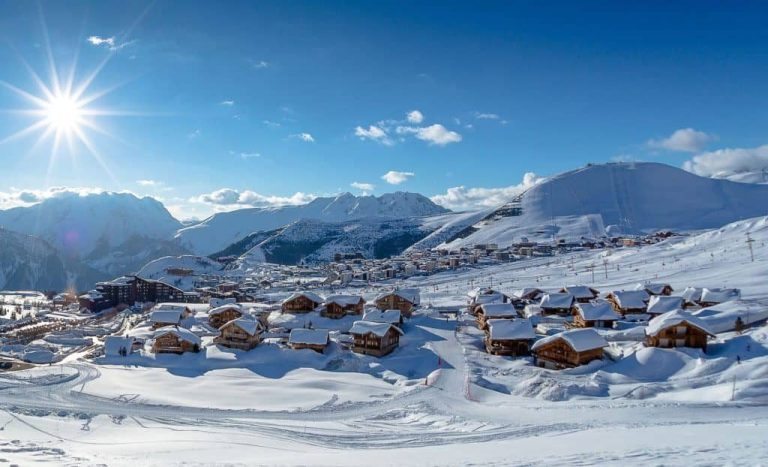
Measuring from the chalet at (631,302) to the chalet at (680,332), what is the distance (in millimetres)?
16466

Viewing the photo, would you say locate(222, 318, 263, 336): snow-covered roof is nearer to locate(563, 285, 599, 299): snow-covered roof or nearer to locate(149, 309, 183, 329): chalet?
locate(149, 309, 183, 329): chalet

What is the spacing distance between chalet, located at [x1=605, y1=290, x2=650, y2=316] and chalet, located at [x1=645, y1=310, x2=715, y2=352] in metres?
16.5

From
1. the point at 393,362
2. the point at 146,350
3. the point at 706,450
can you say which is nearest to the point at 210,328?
the point at 146,350

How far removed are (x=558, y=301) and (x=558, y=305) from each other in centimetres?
65

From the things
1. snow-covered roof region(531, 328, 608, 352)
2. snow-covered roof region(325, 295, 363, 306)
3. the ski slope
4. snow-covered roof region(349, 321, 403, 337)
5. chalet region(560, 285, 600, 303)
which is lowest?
the ski slope

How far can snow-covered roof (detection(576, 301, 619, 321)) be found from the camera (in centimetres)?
5101

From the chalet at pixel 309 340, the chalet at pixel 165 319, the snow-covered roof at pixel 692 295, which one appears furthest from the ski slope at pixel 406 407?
the chalet at pixel 165 319

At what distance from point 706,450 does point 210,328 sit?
55.2 meters

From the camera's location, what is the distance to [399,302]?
210ft

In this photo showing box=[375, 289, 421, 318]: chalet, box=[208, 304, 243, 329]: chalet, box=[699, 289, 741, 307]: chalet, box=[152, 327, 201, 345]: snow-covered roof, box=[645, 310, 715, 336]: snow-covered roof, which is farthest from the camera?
box=[375, 289, 421, 318]: chalet

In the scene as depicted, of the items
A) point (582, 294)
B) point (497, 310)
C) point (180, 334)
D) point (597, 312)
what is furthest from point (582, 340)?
point (180, 334)

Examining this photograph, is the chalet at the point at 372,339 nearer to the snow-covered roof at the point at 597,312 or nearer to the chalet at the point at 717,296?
the snow-covered roof at the point at 597,312

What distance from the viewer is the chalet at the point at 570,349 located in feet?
129

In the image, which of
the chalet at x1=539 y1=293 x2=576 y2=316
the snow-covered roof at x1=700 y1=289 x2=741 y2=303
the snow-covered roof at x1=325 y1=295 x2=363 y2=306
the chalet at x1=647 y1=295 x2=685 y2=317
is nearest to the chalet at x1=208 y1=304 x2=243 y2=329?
the snow-covered roof at x1=325 y1=295 x2=363 y2=306
